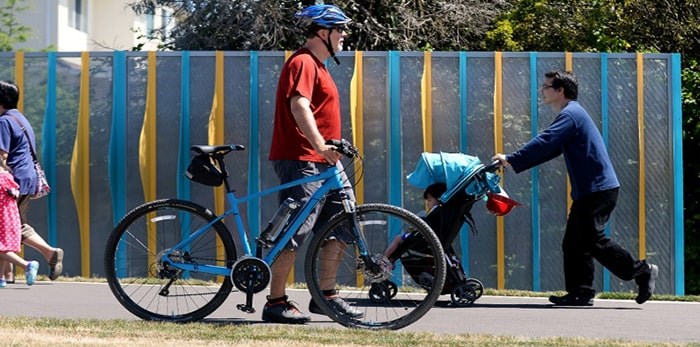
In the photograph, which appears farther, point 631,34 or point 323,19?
point 631,34

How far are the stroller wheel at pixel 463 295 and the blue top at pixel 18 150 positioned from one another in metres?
3.35

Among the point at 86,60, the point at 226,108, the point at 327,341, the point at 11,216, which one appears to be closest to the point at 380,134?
the point at 226,108

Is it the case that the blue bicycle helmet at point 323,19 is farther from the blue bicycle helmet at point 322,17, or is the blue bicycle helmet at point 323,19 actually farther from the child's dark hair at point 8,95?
the child's dark hair at point 8,95

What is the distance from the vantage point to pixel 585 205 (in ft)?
31.2

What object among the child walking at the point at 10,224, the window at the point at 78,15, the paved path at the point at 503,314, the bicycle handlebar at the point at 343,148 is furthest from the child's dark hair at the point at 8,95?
the window at the point at 78,15

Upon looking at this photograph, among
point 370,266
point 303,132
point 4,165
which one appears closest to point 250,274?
point 370,266

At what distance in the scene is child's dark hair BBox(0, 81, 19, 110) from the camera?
10.2 m

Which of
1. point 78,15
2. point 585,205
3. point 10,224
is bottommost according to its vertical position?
point 10,224

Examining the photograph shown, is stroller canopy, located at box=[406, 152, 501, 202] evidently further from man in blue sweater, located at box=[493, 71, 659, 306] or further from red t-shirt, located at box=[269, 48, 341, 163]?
red t-shirt, located at box=[269, 48, 341, 163]

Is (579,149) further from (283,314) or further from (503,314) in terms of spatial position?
(283,314)

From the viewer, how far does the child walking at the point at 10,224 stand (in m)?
9.71

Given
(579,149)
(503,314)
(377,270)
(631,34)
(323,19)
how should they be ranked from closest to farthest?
(377,270) < (323,19) < (503,314) < (579,149) < (631,34)

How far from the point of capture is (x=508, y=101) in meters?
11.8

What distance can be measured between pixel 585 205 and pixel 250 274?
113 inches
